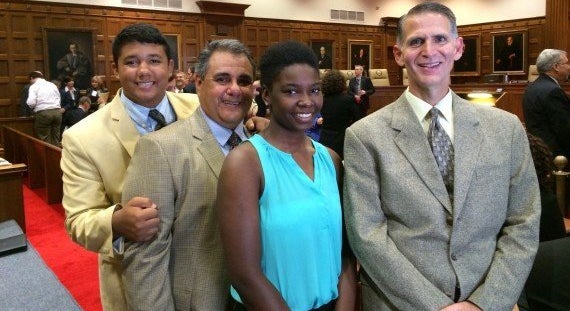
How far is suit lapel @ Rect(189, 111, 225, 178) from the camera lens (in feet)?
5.02

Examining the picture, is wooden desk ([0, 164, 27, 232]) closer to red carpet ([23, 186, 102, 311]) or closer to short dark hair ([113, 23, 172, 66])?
red carpet ([23, 186, 102, 311])

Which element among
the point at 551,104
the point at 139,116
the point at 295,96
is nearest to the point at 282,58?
the point at 295,96

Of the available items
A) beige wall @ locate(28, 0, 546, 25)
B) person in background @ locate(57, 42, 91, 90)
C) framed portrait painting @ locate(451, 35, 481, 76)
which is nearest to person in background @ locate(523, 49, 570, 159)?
person in background @ locate(57, 42, 91, 90)

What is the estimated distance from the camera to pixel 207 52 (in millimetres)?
1615

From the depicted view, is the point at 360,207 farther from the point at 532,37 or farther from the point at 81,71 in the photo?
the point at 532,37

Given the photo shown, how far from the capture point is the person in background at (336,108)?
5.76m

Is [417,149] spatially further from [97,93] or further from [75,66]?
[75,66]

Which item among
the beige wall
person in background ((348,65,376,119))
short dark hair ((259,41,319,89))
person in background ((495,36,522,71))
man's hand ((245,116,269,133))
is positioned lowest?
man's hand ((245,116,269,133))

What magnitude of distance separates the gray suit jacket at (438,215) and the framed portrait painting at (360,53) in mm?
14945

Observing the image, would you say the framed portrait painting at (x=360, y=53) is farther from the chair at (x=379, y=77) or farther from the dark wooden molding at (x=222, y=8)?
the dark wooden molding at (x=222, y=8)

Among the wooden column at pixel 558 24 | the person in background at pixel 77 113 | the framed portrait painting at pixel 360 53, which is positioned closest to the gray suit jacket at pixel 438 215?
the person in background at pixel 77 113

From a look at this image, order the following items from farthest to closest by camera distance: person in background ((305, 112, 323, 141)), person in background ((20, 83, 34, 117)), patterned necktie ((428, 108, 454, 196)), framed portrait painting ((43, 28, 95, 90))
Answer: framed portrait painting ((43, 28, 95, 90))
person in background ((20, 83, 34, 117))
person in background ((305, 112, 323, 141))
patterned necktie ((428, 108, 454, 196))

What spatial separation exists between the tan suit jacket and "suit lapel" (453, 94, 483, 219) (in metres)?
1.12

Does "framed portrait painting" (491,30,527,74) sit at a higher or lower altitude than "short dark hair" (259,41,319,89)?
higher
